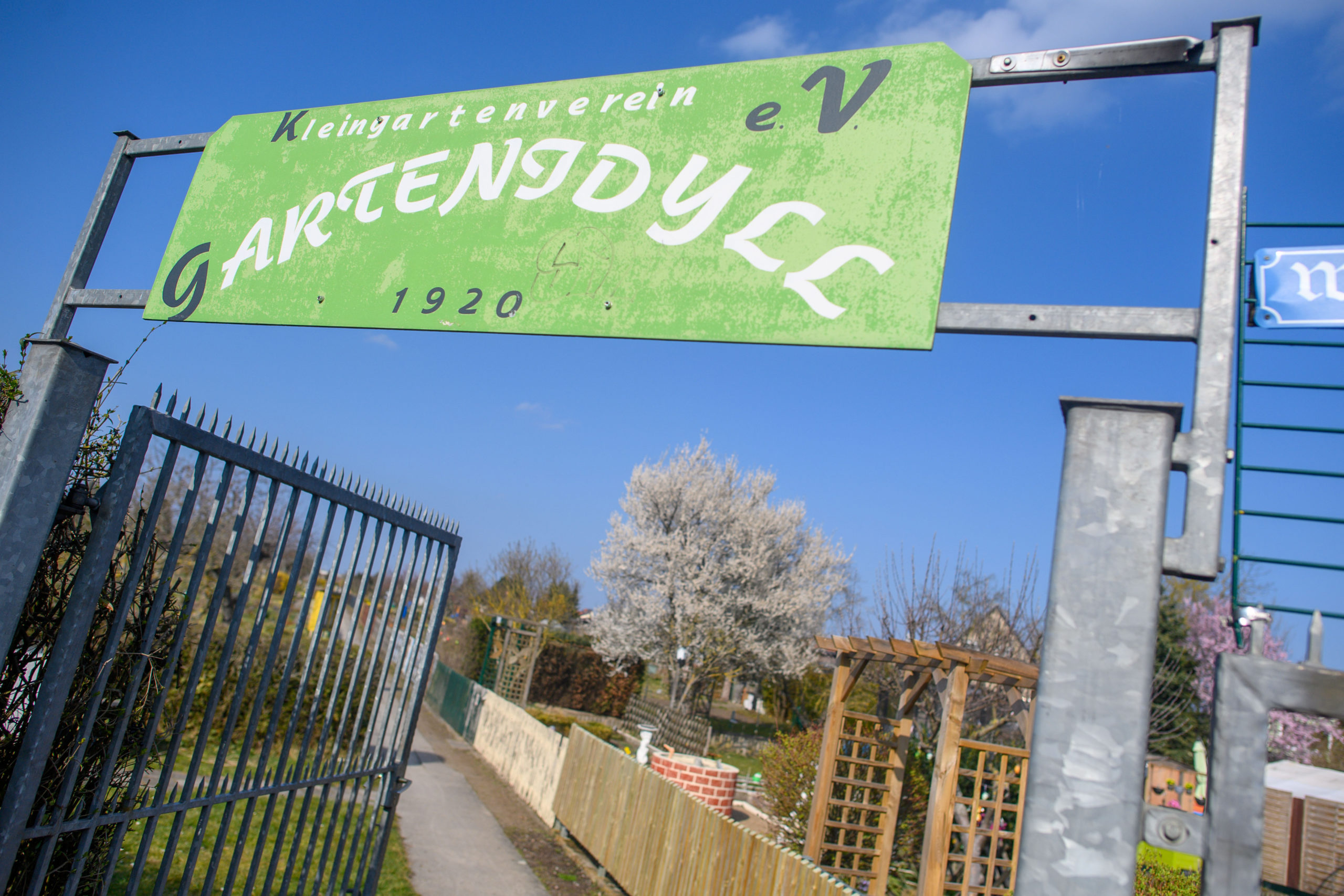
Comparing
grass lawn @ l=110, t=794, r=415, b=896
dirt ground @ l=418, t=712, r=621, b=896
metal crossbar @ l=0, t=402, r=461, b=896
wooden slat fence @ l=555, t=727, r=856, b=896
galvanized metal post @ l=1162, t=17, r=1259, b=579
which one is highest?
galvanized metal post @ l=1162, t=17, r=1259, b=579

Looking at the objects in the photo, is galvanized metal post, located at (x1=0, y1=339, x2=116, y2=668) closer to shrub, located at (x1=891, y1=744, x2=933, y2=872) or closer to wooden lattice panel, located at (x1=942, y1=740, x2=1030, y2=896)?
wooden lattice panel, located at (x1=942, y1=740, x2=1030, y2=896)

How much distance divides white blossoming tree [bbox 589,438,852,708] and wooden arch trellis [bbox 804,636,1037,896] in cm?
1580

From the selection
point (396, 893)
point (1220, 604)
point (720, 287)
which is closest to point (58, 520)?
point (720, 287)

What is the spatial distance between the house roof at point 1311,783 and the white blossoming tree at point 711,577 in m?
13.9

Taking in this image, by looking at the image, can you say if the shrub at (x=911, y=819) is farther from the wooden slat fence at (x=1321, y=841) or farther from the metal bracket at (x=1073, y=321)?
the metal bracket at (x=1073, y=321)

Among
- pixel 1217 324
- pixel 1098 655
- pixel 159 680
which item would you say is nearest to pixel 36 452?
pixel 159 680

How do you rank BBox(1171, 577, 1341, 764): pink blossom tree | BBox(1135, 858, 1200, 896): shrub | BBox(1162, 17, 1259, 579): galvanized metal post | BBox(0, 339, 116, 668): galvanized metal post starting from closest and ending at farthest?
1. BBox(1162, 17, 1259, 579): galvanized metal post
2. BBox(0, 339, 116, 668): galvanized metal post
3. BBox(1135, 858, 1200, 896): shrub
4. BBox(1171, 577, 1341, 764): pink blossom tree

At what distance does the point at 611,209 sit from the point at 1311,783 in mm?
14798

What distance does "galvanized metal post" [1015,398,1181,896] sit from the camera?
3.76 ft

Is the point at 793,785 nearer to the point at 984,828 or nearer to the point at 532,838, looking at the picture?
the point at 984,828

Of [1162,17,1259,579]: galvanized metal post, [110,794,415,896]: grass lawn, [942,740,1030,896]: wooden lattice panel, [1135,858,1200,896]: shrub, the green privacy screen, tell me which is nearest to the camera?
[1162,17,1259,579]: galvanized metal post

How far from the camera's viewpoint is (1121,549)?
48.3 inches

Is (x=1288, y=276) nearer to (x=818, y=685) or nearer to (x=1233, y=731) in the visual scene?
(x=1233, y=731)

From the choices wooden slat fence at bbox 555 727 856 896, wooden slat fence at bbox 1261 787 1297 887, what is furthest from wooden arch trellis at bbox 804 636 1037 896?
wooden slat fence at bbox 1261 787 1297 887
